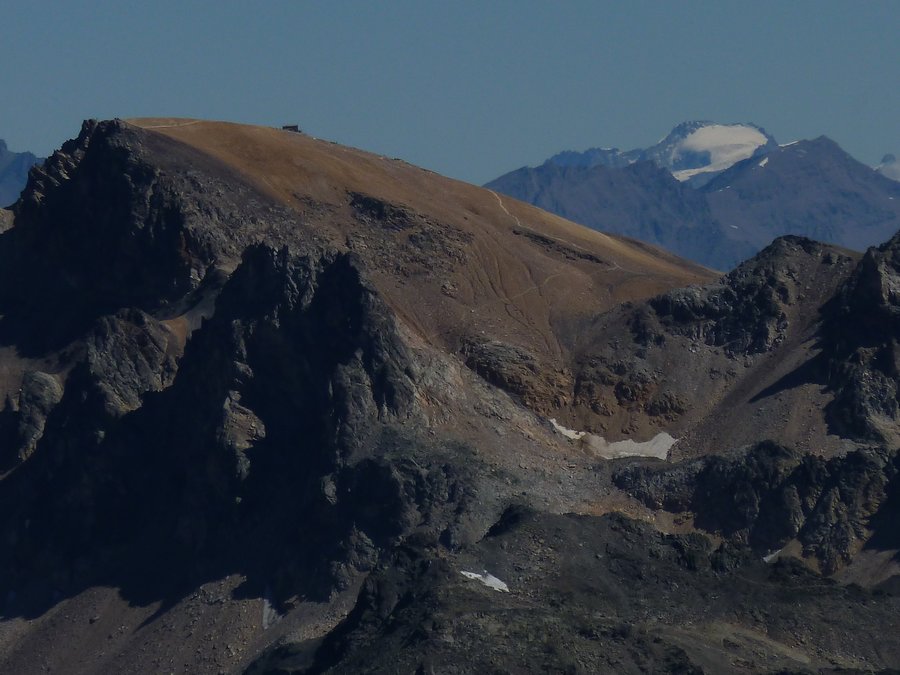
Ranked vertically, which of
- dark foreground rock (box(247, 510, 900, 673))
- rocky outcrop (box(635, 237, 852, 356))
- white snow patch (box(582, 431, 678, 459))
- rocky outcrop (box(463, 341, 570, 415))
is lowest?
dark foreground rock (box(247, 510, 900, 673))

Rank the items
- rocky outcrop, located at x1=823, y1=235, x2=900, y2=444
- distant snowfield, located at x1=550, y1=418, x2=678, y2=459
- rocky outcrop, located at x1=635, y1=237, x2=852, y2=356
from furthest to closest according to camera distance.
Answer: rocky outcrop, located at x1=635, y1=237, x2=852, y2=356
distant snowfield, located at x1=550, y1=418, x2=678, y2=459
rocky outcrop, located at x1=823, y1=235, x2=900, y2=444

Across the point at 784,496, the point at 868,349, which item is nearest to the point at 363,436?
the point at 784,496

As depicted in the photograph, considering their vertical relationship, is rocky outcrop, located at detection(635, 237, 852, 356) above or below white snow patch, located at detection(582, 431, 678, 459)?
above

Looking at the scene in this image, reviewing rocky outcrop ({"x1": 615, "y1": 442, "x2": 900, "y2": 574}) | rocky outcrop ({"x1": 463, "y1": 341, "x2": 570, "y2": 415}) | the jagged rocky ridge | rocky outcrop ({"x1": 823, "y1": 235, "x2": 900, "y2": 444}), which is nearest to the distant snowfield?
the jagged rocky ridge

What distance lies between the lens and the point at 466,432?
14162 centimetres

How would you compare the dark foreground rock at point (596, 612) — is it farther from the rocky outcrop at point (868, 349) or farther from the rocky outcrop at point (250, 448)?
the rocky outcrop at point (868, 349)

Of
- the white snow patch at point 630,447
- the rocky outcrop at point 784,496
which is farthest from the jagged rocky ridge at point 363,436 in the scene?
the white snow patch at point 630,447

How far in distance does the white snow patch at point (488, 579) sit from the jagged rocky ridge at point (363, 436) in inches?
33.7

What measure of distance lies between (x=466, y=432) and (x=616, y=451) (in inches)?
507

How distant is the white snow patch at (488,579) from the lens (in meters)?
109

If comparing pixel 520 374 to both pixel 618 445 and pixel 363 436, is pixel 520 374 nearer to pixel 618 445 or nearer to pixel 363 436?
pixel 618 445

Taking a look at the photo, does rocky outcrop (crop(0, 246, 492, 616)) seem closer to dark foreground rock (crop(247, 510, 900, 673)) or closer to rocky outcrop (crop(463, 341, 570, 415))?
rocky outcrop (crop(463, 341, 570, 415))

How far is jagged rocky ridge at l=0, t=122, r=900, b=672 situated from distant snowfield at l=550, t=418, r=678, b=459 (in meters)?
1.25

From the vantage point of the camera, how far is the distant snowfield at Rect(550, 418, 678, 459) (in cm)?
14825
